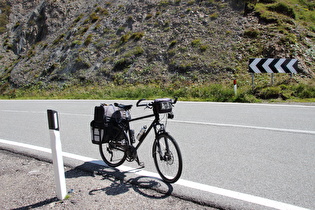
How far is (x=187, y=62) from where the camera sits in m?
23.0

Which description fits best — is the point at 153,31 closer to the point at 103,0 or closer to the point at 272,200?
the point at 103,0

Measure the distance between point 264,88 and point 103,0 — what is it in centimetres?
2790

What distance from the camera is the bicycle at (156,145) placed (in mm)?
4102

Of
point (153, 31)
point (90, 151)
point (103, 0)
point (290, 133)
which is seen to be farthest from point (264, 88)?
point (103, 0)

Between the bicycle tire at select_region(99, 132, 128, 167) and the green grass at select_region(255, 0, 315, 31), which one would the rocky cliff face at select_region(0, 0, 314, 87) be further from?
the bicycle tire at select_region(99, 132, 128, 167)

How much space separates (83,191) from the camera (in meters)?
4.01

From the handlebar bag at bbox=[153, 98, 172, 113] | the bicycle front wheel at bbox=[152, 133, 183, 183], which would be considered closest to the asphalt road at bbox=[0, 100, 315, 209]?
the bicycle front wheel at bbox=[152, 133, 183, 183]

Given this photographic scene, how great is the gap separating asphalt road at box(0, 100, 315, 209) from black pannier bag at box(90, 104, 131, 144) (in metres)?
0.74

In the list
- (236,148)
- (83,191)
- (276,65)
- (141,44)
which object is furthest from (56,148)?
(141,44)

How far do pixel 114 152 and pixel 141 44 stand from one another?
2285cm

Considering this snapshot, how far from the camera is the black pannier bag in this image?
15.4 ft

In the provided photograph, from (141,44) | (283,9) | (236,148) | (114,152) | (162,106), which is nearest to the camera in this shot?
(162,106)

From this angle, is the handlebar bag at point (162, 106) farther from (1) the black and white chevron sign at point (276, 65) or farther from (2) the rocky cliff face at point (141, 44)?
(2) the rocky cliff face at point (141, 44)

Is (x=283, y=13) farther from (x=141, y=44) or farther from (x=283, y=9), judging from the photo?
(x=141, y=44)
